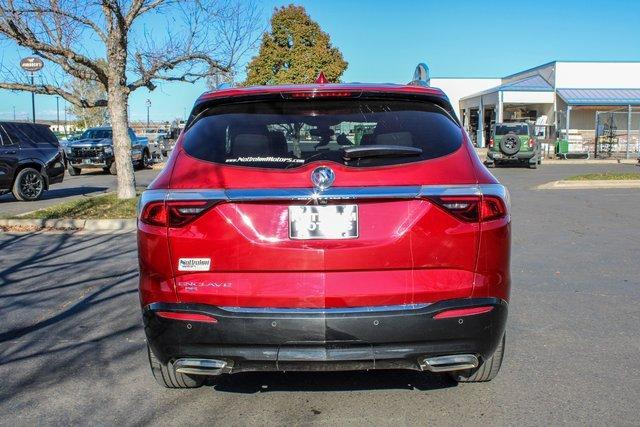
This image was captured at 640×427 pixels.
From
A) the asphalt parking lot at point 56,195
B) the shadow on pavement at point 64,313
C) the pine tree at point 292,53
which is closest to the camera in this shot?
the shadow on pavement at point 64,313

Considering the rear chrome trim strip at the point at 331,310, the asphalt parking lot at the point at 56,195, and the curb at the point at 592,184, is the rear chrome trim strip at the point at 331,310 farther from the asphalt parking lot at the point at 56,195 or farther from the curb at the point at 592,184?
the curb at the point at 592,184

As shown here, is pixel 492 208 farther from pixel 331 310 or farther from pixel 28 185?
pixel 28 185

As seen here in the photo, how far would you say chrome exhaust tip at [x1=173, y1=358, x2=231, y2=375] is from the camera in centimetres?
321

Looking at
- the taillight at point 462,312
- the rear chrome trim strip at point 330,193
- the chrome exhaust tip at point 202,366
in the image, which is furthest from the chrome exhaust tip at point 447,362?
the chrome exhaust tip at point 202,366

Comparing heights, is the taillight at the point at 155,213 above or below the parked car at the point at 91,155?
below

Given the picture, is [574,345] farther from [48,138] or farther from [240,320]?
[48,138]

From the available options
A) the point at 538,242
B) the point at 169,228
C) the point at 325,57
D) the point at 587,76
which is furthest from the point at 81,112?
the point at 169,228

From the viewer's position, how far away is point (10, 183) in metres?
14.4

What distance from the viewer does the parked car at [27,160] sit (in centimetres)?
1439

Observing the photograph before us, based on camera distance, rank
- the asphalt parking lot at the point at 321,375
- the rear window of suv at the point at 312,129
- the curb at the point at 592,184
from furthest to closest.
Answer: the curb at the point at 592,184 < the asphalt parking lot at the point at 321,375 < the rear window of suv at the point at 312,129

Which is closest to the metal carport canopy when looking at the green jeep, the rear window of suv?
the green jeep

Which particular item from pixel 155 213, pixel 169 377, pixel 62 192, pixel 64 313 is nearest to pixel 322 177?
pixel 155 213

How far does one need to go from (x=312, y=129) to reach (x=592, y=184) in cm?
1583

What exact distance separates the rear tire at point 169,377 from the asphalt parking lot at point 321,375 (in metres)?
0.08
